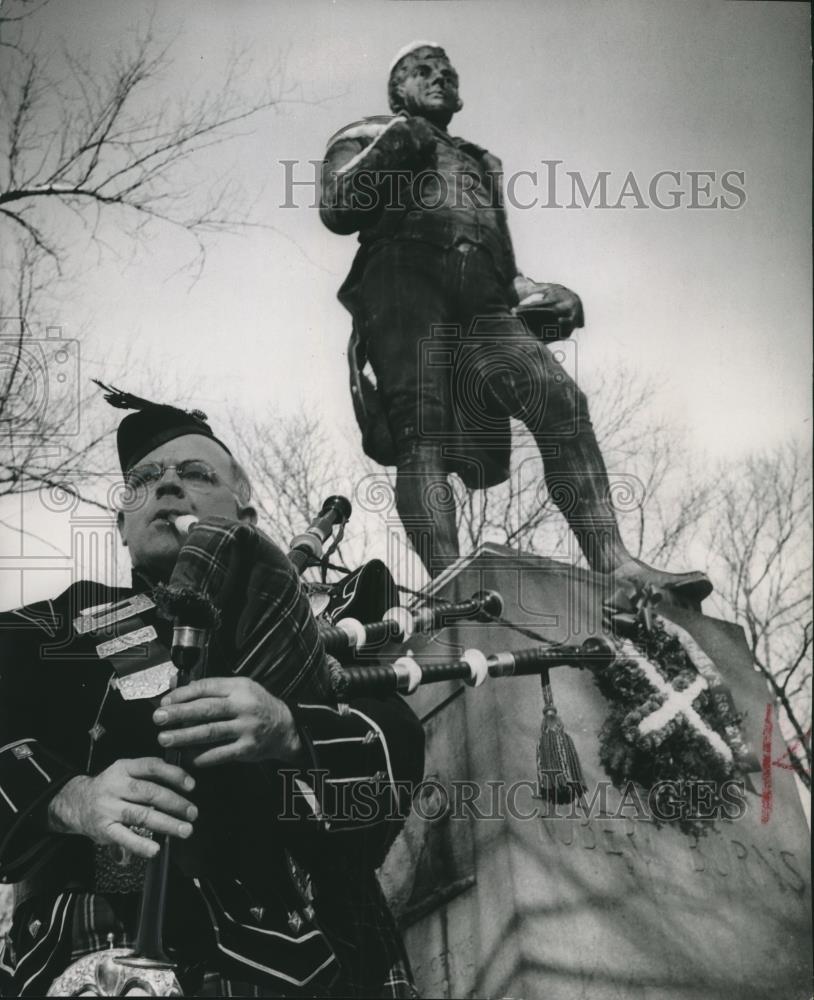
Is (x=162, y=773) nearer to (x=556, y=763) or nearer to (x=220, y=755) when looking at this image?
(x=220, y=755)

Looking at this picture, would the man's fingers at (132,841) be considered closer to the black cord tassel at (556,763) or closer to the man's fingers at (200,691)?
the man's fingers at (200,691)

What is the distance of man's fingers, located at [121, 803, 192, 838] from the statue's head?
12.0ft

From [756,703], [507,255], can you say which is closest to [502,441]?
[507,255]

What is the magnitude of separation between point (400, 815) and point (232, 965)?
0.84 metres

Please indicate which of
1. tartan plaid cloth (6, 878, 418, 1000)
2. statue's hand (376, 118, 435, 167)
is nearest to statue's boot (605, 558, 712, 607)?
tartan plaid cloth (6, 878, 418, 1000)

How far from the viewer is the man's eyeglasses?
4.90 meters

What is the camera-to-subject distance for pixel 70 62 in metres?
5.74

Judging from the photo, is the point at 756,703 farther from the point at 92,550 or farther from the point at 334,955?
the point at 92,550

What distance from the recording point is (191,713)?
405 cm

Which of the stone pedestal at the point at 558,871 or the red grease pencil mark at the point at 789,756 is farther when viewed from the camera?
the red grease pencil mark at the point at 789,756

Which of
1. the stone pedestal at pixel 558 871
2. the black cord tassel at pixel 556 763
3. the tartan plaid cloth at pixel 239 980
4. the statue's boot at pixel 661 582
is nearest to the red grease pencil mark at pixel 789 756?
the stone pedestal at pixel 558 871

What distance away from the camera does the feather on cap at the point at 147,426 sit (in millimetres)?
5039

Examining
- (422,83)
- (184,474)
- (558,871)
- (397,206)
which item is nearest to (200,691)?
(184,474)

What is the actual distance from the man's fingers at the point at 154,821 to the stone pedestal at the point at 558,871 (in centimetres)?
93
